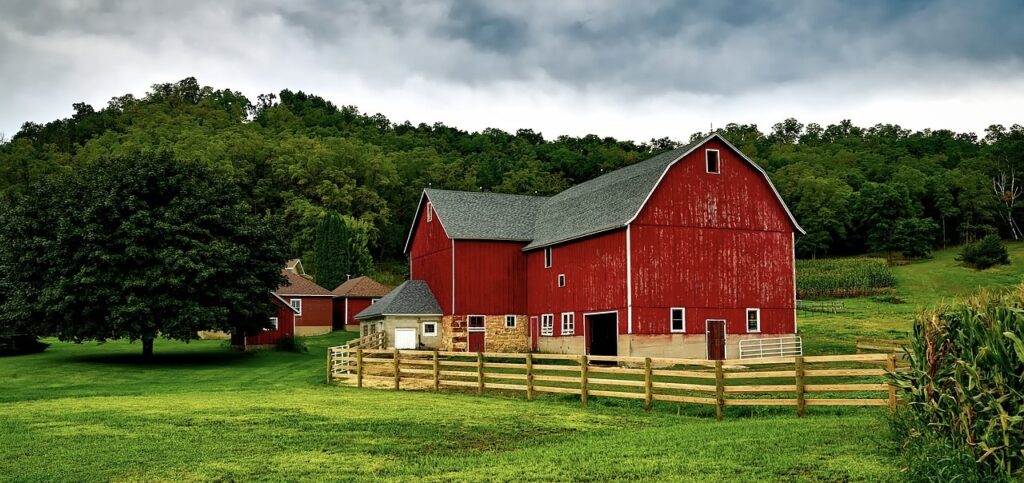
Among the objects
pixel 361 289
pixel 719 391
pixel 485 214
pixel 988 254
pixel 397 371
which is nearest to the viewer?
pixel 719 391

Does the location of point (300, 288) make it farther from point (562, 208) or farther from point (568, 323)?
point (568, 323)

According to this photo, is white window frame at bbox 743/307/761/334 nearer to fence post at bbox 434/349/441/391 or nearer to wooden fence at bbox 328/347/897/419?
wooden fence at bbox 328/347/897/419

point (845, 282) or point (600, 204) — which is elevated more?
point (600, 204)

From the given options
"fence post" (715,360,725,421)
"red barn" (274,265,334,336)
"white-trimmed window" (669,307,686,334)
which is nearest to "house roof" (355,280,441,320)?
"white-trimmed window" (669,307,686,334)

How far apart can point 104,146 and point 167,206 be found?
72.0m

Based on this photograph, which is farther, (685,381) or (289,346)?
(289,346)

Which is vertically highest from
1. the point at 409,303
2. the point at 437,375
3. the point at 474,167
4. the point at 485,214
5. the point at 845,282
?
the point at 474,167

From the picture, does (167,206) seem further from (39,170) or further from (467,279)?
(39,170)

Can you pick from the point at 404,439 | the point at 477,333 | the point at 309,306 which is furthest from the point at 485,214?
the point at 404,439

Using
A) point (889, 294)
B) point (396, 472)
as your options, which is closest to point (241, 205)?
point (396, 472)

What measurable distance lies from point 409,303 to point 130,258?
13.1 meters

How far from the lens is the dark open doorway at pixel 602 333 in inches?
→ 1451

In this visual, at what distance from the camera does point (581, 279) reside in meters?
38.3

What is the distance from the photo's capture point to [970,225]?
98000 millimetres
